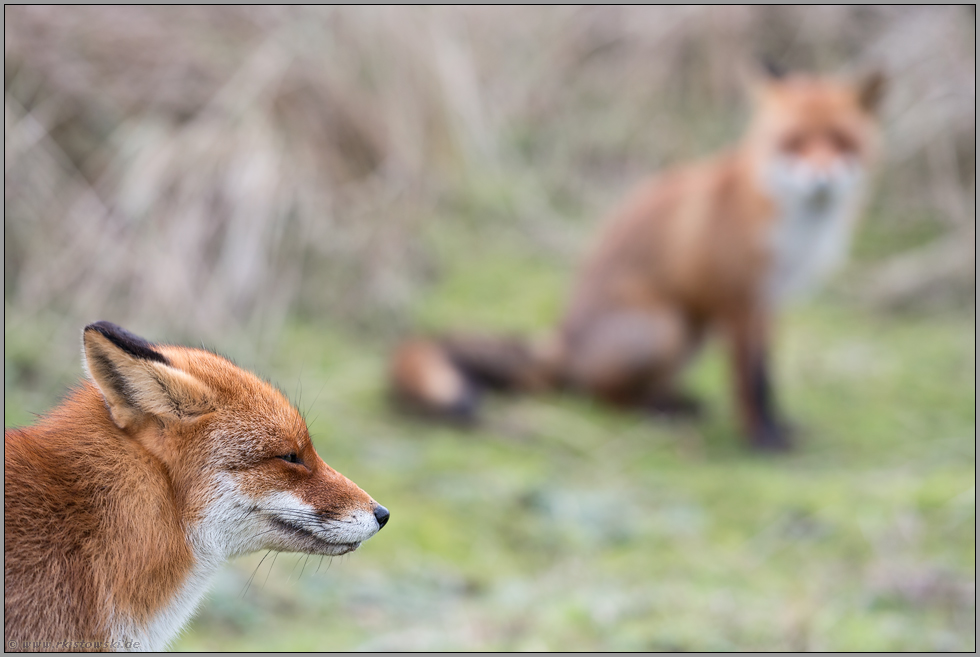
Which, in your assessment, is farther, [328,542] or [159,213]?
[159,213]

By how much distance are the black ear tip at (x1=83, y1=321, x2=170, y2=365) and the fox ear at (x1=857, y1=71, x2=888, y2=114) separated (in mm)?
7222

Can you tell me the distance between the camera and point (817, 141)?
7762 millimetres

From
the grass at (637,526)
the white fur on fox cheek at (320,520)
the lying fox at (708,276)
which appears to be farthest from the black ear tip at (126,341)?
the lying fox at (708,276)

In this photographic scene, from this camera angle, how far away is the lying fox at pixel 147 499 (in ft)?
8.07

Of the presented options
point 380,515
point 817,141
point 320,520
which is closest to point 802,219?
point 817,141

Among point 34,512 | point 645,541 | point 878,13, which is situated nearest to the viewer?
point 34,512

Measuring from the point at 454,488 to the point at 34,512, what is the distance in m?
3.79

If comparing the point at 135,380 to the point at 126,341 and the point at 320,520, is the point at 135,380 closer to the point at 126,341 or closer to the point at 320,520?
the point at 126,341

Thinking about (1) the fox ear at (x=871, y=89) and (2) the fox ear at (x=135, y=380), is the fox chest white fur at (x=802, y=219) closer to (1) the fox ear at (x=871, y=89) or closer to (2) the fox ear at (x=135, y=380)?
(1) the fox ear at (x=871, y=89)

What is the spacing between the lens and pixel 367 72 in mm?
9492

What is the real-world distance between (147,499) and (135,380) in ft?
1.13

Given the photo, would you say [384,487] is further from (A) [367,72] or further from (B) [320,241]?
(A) [367,72]

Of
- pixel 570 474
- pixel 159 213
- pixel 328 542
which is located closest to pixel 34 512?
pixel 328 542

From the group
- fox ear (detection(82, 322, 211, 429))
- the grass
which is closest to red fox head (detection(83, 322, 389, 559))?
fox ear (detection(82, 322, 211, 429))
